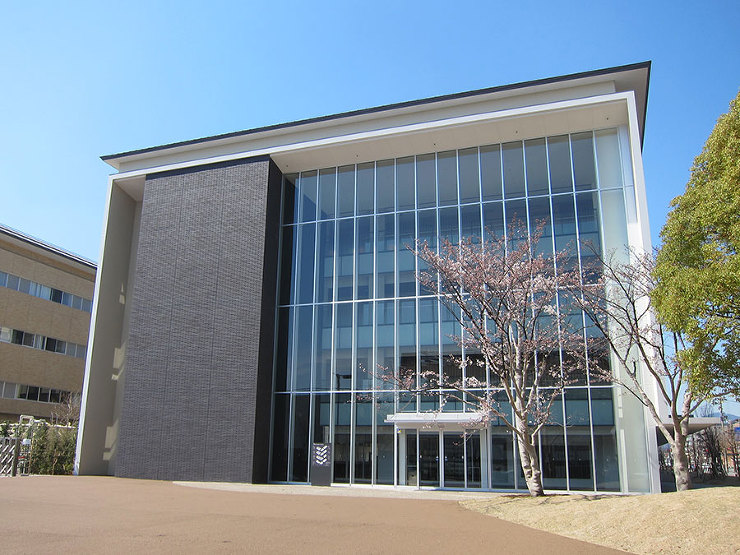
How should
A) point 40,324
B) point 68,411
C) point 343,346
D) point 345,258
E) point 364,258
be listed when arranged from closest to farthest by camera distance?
point 343,346
point 364,258
point 345,258
point 68,411
point 40,324

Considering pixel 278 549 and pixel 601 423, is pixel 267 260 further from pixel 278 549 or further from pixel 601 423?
pixel 278 549

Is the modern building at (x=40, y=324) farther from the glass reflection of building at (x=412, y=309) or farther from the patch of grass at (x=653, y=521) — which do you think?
the patch of grass at (x=653, y=521)

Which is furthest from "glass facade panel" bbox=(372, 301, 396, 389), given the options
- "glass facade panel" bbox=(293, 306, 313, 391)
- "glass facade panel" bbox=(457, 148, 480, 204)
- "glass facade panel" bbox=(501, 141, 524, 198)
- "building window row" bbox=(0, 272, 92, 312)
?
"building window row" bbox=(0, 272, 92, 312)

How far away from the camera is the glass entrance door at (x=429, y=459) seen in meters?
21.2

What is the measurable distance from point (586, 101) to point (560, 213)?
404 centimetres

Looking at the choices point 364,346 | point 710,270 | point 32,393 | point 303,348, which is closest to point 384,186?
point 364,346

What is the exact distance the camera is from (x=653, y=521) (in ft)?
34.9

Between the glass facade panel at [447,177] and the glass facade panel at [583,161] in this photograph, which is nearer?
the glass facade panel at [583,161]

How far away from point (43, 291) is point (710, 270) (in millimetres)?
38821

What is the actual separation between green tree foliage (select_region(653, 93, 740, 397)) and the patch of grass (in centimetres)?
237

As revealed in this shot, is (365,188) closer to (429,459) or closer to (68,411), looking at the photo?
(429,459)

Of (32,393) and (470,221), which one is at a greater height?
(470,221)

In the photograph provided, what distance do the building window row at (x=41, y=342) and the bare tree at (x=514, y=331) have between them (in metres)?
27.8

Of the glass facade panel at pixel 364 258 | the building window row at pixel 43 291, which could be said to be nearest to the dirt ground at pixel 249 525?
the glass facade panel at pixel 364 258
